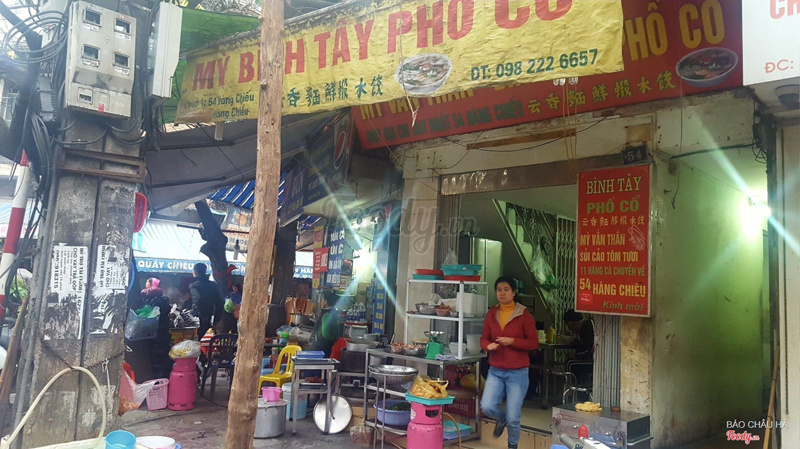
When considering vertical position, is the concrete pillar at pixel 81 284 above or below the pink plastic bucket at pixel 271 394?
above

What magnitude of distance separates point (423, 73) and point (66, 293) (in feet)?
11.6

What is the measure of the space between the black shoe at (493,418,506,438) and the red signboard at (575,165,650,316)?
4.89 feet

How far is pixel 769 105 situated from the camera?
367cm

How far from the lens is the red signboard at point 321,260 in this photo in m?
9.95

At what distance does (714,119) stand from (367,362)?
4540 mm

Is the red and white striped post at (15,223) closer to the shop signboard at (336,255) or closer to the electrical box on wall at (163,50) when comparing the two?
the electrical box on wall at (163,50)

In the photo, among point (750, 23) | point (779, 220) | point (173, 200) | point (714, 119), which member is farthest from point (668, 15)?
point (173, 200)

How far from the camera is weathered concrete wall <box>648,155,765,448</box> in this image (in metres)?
5.38

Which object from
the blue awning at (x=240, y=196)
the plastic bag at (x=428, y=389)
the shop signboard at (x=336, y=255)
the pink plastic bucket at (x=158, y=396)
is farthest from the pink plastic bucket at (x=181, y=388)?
the blue awning at (x=240, y=196)

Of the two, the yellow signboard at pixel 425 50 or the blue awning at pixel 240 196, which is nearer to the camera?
the yellow signboard at pixel 425 50

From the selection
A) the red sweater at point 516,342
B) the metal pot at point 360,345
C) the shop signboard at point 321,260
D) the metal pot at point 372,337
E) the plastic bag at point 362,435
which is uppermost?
the shop signboard at point 321,260

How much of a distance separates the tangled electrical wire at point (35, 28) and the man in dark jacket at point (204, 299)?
5498mm

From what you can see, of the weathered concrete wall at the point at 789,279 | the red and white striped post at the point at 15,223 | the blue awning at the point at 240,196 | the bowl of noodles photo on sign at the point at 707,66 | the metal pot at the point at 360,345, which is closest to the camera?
the weathered concrete wall at the point at 789,279

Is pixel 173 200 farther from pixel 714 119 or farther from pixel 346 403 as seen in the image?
pixel 714 119
